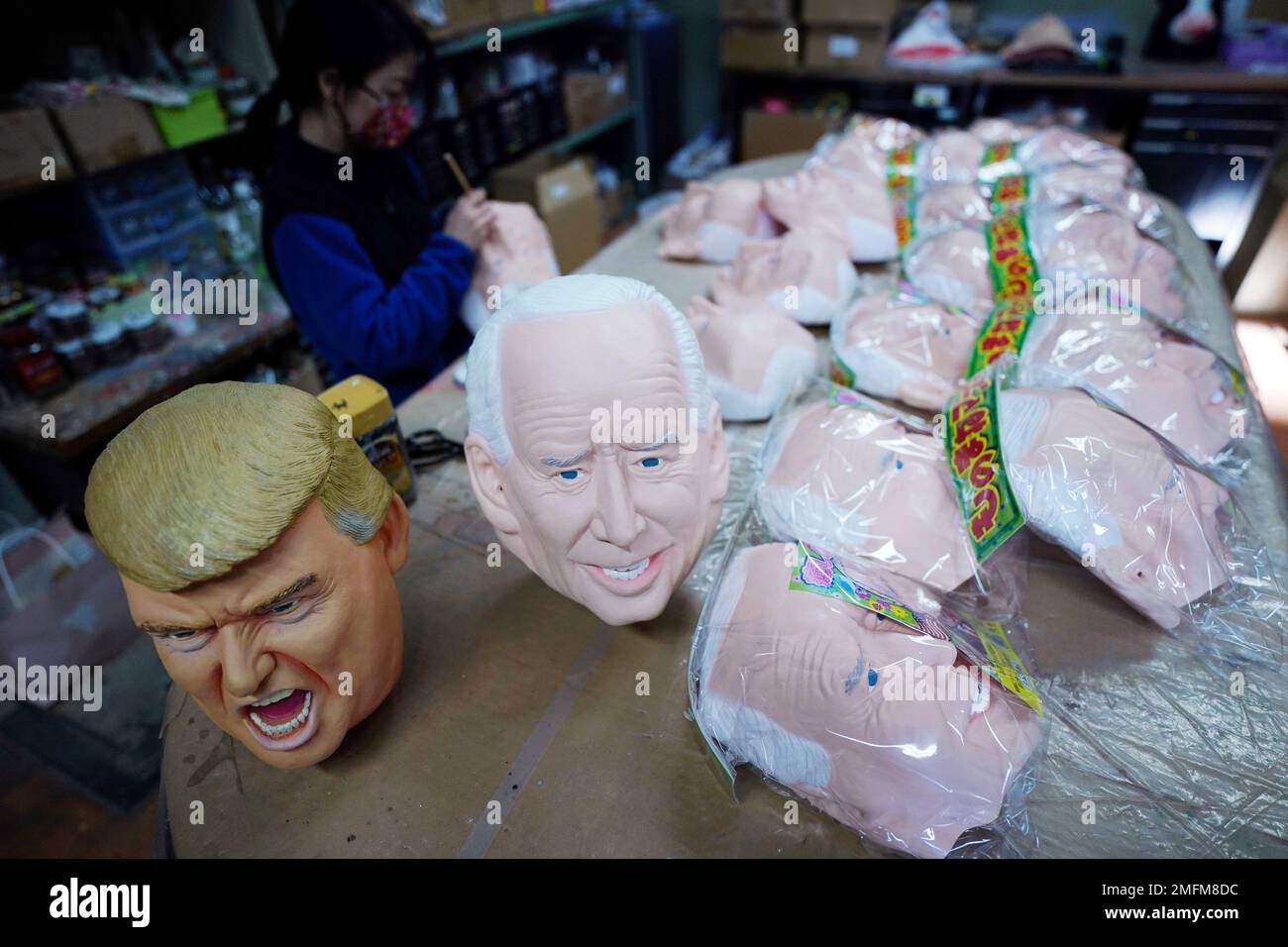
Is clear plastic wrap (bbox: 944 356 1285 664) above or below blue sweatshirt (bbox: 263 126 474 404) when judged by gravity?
below

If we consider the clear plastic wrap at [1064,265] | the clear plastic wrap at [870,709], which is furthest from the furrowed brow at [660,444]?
the clear plastic wrap at [1064,265]

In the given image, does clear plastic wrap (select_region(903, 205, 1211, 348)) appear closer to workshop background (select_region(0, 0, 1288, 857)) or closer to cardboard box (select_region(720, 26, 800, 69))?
workshop background (select_region(0, 0, 1288, 857))

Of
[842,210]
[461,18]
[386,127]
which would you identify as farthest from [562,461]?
[461,18]

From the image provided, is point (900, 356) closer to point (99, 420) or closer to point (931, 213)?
point (931, 213)

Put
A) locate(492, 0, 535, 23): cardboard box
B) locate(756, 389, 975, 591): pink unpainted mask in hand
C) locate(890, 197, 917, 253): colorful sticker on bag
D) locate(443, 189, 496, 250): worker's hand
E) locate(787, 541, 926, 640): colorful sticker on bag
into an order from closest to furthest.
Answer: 1. locate(787, 541, 926, 640): colorful sticker on bag
2. locate(756, 389, 975, 591): pink unpainted mask in hand
3. locate(443, 189, 496, 250): worker's hand
4. locate(890, 197, 917, 253): colorful sticker on bag
5. locate(492, 0, 535, 23): cardboard box

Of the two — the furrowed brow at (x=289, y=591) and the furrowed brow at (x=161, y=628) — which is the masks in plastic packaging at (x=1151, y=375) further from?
the furrowed brow at (x=161, y=628)

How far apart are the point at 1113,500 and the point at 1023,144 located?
7.71ft

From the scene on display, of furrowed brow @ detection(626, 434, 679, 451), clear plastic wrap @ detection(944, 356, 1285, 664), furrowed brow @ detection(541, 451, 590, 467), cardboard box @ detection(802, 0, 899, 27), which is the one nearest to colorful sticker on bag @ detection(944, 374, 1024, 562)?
clear plastic wrap @ detection(944, 356, 1285, 664)

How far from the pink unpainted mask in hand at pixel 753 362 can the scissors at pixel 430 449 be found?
750 mm

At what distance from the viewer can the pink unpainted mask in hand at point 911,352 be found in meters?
1.84

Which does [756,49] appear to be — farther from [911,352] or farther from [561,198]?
[911,352]

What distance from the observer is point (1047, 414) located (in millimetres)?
1351

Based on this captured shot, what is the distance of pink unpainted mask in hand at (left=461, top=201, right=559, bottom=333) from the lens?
2168mm

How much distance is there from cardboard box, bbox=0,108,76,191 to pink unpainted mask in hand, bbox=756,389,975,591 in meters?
2.44
